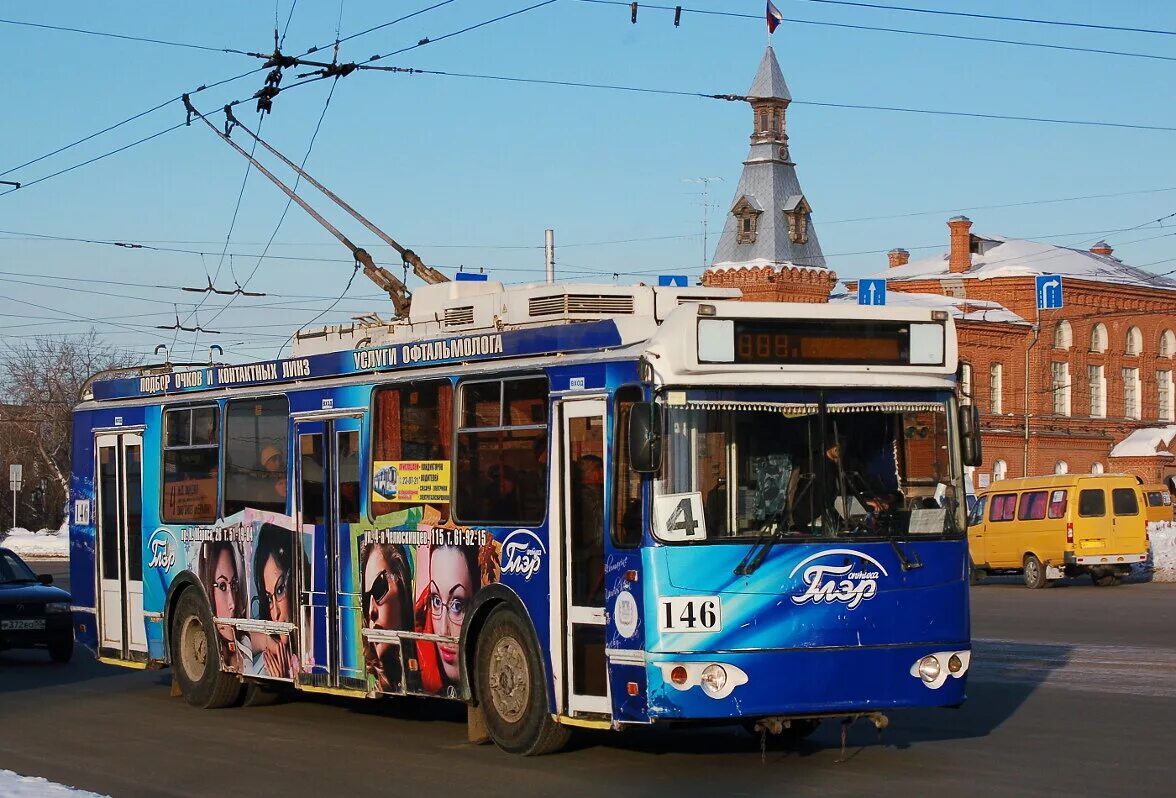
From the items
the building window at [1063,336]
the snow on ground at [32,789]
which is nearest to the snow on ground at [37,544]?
the snow on ground at [32,789]

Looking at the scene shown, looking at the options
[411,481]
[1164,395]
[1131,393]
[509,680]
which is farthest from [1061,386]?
[509,680]

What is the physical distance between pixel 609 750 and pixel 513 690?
0.81 metres

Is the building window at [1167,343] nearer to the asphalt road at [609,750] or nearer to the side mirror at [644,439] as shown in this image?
the asphalt road at [609,750]

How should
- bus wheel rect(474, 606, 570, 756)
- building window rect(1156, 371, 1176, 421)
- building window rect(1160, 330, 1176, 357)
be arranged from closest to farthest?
bus wheel rect(474, 606, 570, 756) → building window rect(1156, 371, 1176, 421) → building window rect(1160, 330, 1176, 357)

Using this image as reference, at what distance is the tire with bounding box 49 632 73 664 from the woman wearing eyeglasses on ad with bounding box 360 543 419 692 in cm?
879

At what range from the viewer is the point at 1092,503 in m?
34.5

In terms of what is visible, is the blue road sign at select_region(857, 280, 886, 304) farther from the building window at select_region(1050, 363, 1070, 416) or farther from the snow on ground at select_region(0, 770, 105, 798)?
the snow on ground at select_region(0, 770, 105, 798)

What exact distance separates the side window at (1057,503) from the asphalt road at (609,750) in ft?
57.0

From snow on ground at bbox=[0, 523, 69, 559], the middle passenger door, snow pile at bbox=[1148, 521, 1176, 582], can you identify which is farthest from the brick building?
the middle passenger door

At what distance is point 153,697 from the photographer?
16672mm

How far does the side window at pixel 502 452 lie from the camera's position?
11828 mm

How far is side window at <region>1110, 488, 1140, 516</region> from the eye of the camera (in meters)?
34.3

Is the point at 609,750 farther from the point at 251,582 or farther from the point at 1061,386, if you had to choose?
the point at 1061,386

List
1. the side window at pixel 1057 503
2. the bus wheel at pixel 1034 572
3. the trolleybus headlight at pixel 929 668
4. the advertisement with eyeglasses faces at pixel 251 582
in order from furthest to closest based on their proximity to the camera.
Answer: the bus wheel at pixel 1034 572 → the side window at pixel 1057 503 → the advertisement with eyeglasses faces at pixel 251 582 → the trolleybus headlight at pixel 929 668
